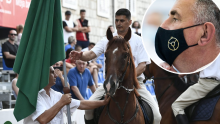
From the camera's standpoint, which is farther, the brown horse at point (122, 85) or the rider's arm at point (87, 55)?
the rider's arm at point (87, 55)

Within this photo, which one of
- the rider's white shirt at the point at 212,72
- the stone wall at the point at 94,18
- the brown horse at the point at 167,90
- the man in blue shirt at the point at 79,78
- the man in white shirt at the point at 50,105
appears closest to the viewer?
the man in white shirt at the point at 50,105

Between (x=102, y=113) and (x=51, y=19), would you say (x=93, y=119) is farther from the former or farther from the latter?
(x=51, y=19)

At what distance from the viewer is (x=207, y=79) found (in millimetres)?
→ 4402

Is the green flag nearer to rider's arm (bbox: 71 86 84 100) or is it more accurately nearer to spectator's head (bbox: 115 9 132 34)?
spectator's head (bbox: 115 9 132 34)

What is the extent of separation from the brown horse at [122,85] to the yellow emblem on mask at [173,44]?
2724mm

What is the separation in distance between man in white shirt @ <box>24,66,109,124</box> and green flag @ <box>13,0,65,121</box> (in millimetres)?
132

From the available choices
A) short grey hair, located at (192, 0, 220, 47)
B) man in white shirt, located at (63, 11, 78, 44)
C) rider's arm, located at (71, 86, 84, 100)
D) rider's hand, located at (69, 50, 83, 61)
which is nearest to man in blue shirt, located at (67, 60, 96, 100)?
rider's arm, located at (71, 86, 84, 100)

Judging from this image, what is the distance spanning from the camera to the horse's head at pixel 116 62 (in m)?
3.51

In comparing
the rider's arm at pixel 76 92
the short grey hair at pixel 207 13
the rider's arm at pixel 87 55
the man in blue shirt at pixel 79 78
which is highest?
the short grey hair at pixel 207 13

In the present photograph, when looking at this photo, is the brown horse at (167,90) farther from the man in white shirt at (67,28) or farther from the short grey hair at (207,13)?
the man in white shirt at (67,28)

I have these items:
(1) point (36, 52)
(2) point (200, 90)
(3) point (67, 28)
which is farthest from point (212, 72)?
(3) point (67, 28)

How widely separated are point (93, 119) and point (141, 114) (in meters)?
1.03

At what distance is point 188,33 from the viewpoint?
2.84 ft

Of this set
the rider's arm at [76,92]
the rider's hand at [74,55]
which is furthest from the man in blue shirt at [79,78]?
the rider's hand at [74,55]
